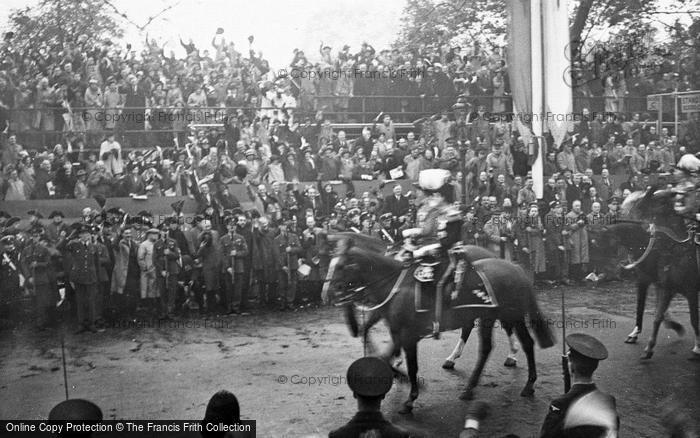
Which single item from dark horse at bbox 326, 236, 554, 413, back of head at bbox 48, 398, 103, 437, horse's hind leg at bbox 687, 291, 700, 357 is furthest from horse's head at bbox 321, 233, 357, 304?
horse's hind leg at bbox 687, 291, 700, 357

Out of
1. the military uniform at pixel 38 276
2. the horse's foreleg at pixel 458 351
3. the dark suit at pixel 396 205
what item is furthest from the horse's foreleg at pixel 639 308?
the military uniform at pixel 38 276

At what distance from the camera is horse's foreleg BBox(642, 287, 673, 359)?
7.82m

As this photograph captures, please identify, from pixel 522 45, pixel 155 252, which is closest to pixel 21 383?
pixel 155 252

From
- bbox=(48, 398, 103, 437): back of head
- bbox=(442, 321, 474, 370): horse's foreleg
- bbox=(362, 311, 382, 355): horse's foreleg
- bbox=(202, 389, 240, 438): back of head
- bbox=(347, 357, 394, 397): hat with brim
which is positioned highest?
bbox=(347, 357, 394, 397): hat with brim

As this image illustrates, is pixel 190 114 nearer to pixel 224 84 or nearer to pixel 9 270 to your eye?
pixel 224 84

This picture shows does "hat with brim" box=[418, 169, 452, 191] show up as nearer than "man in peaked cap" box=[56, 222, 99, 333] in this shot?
Yes

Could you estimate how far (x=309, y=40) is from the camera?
29.8ft

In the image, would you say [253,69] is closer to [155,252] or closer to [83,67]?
[83,67]

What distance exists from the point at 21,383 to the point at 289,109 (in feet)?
14.9

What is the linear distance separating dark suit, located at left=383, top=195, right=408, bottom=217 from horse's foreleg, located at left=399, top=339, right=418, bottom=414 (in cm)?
226

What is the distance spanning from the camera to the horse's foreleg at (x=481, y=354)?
6.88 meters

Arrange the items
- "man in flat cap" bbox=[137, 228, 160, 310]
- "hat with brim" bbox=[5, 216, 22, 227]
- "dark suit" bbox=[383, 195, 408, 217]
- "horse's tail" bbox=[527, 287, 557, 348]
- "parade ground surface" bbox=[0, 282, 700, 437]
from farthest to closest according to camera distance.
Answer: "dark suit" bbox=[383, 195, 408, 217] → "man in flat cap" bbox=[137, 228, 160, 310] → "hat with brim" bbox=[5, 216, 22, 227] → "horse's tail" bbox=[527, 287, 557, 348] → "parade ground surface" bbox=[0, 282, 700, 437]

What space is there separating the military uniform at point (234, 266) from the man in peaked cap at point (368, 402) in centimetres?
516

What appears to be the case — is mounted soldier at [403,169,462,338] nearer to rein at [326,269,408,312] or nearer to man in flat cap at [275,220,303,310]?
rein at [326,269,408,312]
